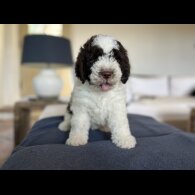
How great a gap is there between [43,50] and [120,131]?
A: 55.4 inches

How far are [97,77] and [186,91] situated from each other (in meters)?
3.14

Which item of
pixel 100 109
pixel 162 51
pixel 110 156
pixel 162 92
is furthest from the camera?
pixel 162 51

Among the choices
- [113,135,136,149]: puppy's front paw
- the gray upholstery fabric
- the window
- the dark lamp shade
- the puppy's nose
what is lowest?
the gray upholstery fabric

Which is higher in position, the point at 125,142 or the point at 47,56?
the point at 47,56

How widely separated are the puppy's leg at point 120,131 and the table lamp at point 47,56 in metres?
1.33

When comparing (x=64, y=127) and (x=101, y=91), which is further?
(x=64, y=127)

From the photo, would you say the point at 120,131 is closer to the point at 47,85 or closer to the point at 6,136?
the point at 47,85

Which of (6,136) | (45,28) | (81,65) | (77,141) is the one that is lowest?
(6,136)

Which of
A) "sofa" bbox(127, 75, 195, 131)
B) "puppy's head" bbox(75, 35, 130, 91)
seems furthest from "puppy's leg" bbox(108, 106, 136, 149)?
"sofa" bbox(127, 75, 195, 131)

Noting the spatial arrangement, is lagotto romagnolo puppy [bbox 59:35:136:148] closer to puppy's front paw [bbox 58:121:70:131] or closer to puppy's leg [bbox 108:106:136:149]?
puppy's leg [bbox 108:106:136:149]

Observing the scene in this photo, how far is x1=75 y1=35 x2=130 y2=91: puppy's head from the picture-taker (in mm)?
940

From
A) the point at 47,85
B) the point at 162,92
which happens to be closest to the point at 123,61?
the point at 47,85

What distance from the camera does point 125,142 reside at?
94cm
